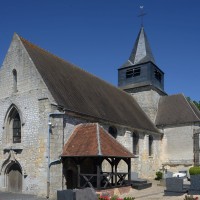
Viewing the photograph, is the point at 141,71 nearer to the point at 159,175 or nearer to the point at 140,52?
the point at 140,52

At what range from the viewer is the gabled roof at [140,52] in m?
30.5

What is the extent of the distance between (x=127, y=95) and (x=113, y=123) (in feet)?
29.4

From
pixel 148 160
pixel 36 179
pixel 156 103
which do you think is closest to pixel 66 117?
pixel 36 179

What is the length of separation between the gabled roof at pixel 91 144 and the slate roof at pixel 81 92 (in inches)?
45.5

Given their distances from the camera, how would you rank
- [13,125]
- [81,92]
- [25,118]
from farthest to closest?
[81,92], [13,125], [25,118]

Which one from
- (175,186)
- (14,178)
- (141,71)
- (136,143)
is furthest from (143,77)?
(14,178)

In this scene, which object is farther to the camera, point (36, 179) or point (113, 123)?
point (113, 123)

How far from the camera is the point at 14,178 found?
671 inches

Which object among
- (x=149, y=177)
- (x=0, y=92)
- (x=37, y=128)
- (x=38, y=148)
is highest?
(x=0, y=92)

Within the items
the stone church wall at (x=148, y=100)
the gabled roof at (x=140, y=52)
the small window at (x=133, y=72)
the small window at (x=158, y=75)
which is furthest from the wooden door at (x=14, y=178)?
the small window at (x=158, y=75)

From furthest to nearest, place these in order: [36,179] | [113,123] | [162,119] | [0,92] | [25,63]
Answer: [162,119], [113,123], [0,92], [25,63], [36,179]

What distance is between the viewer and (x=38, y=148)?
15.9 meters

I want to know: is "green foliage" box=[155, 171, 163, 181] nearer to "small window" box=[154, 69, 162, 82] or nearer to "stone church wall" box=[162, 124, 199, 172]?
"stone church wall" box=[162, 124, 199, 172]

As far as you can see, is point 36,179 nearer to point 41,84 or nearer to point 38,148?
point 38,148
